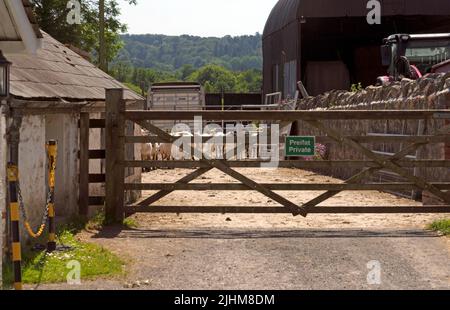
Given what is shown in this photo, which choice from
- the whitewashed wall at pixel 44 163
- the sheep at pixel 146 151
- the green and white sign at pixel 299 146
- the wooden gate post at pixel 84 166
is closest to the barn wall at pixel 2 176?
the whitewashed wall at pixel 44 163

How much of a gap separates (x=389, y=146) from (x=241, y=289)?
9.83 m

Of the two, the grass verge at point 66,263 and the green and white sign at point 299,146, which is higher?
the green and white sign at point 299,146

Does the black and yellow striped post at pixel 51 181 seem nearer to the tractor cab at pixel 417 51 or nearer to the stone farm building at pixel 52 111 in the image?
the stone farm building at pixel 52 111

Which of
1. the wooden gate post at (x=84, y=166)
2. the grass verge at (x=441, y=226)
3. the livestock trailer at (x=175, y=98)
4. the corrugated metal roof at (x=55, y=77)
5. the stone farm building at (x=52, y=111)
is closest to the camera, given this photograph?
the stone farm building at (x=52, y=111)

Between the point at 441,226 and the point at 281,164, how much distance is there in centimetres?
265

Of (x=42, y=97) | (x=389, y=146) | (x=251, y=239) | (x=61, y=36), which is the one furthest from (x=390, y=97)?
(x=61, y=36)

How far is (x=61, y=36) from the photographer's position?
3950 centimetres

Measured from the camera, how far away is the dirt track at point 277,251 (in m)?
7.55

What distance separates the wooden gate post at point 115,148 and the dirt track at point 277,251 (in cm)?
60

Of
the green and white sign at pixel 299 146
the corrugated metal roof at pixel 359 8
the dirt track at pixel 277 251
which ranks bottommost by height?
the dirt track at pixel 277 251

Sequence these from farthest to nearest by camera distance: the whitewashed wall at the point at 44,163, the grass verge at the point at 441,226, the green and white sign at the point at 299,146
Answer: the green and white sign at the point at 299,146
the grass verge at the point at 441,226
the whitewashed wall at the point at 44,163

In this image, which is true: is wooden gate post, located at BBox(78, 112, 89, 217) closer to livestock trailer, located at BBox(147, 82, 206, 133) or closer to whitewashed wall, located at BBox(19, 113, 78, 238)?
whitewashed wall, located at BBox(19, 113, 78, 238)

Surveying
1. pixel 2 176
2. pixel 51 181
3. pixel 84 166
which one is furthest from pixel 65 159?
pixel 2 176
